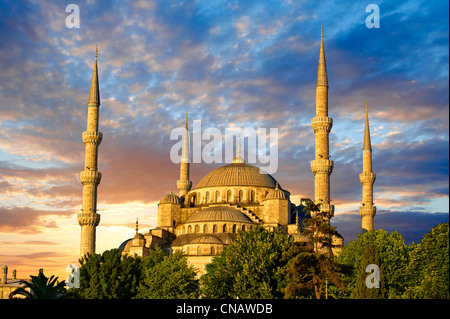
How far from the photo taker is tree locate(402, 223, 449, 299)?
102ft

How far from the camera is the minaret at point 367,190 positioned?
64375 millimetres

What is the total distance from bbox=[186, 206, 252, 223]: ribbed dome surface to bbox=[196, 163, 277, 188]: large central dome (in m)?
6.69

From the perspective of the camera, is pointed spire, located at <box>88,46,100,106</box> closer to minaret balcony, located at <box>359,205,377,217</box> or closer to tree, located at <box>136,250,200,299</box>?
tree, located at <box>136,250,200,299</box>

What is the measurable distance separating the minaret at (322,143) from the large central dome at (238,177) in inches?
498

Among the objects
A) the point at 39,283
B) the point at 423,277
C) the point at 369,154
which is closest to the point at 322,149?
the point at 369,154

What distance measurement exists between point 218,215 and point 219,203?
7622mm

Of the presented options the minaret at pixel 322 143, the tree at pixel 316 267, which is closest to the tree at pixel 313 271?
the tree at pixel 316 267

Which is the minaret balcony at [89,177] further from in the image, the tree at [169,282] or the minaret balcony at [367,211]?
the minaret balcony at [367,211]

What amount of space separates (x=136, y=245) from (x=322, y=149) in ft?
66.2

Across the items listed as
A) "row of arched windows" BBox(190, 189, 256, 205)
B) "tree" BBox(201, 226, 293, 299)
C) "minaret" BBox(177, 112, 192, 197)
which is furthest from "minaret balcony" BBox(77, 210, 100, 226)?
"minaret" BBox(177, 112, 192, 197)

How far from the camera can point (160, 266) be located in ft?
157

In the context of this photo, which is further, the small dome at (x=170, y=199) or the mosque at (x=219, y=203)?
the small dome at (x=170, y=199)

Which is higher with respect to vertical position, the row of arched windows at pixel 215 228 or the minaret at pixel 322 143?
the minaret at pixel 322 143
